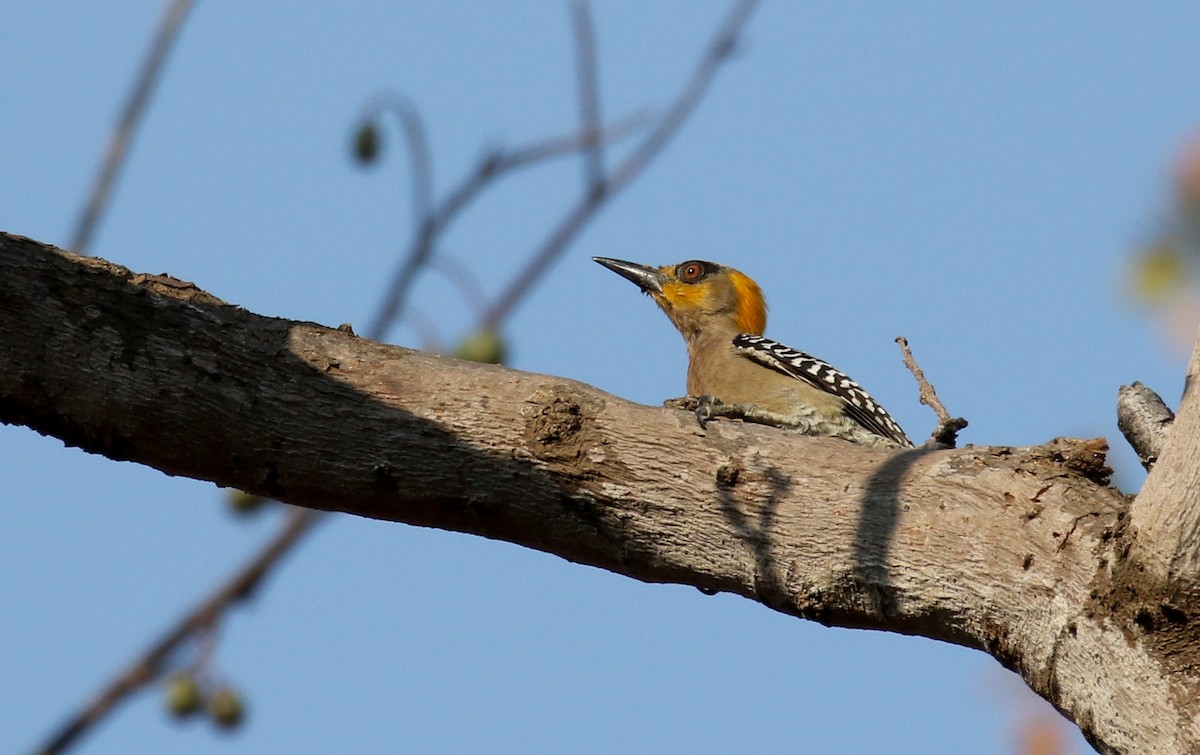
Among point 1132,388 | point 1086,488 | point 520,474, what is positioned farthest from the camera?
point 1132,388

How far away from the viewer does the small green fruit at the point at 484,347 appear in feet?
19.1

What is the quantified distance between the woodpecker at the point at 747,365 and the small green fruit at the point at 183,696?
283cm

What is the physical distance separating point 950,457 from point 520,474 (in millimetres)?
1252

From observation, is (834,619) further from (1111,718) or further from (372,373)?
(372,373)

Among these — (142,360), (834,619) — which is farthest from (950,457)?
(142,360)

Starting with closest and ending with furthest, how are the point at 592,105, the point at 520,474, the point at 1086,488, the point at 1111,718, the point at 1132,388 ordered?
the point at 1111,718 < the point at 1086,488 < the point at 520,474 < the point at 1132,388 < the point at 592,105

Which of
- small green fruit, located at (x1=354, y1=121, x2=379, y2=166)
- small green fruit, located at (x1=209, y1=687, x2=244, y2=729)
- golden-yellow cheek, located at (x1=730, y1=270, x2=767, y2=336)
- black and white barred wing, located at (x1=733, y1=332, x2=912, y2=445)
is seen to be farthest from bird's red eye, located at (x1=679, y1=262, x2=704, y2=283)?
small green fruit, located at (x1=209, y1=687, x2=244, y2=729)

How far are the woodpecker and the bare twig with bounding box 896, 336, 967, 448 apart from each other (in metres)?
0.92

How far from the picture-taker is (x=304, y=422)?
404cm

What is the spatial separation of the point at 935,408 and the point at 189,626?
8.25ft

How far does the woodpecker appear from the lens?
7.90m

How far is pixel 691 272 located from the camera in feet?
34.7

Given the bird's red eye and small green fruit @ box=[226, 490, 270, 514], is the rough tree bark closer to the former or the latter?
small green fruit @ box=[226, 490, 270, 514]

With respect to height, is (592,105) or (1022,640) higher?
(592,105)
